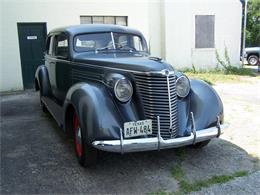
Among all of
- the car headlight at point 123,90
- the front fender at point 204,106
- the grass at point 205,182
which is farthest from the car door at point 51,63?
the grass at point 205,182

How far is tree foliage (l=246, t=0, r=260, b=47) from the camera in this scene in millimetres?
29016

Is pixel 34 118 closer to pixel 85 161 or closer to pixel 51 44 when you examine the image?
pixel 51 44

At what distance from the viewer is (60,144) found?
→ 5215mm

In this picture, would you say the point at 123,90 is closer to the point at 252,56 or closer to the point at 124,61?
the point at 124,61

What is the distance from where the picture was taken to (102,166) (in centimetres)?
430

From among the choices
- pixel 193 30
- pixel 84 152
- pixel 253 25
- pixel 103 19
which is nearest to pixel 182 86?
pixel 84 152

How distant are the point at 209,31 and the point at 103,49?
9870 millimetres

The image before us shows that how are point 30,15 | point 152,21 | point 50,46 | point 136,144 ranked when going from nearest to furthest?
point 136,144, point 50,46, point 30,15, point 152,21

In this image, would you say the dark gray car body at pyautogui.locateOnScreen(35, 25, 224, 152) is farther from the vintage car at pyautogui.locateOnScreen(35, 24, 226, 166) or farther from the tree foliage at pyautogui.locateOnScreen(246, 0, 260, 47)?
the tree foliage at pyautogui.locateOnScreen(246, 0, 260, 47)

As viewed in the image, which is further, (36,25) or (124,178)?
(36,25)

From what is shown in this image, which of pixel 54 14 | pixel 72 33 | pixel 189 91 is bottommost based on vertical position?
pixel 189 91

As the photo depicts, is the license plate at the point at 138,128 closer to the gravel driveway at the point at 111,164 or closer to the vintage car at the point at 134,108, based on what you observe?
the vintage car at the point at 134,108

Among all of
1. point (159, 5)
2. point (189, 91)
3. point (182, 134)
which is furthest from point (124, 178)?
point (159, 5)

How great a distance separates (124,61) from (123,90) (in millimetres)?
564
